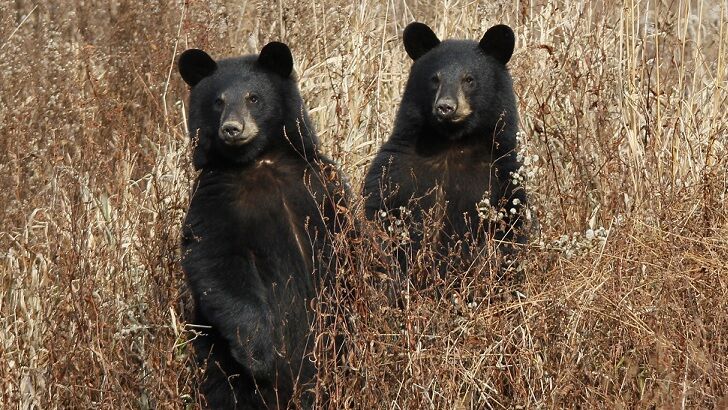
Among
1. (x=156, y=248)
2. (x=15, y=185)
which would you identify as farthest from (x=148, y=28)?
(x=156, y=248)

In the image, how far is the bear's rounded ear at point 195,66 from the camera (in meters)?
6.64

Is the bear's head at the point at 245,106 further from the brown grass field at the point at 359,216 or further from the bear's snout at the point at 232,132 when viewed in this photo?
the brown grass field at the point at 359,216

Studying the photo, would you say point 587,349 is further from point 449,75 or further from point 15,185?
point 15,185

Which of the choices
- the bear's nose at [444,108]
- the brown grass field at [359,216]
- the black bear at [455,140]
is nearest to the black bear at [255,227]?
the brown grass field at [359,216]

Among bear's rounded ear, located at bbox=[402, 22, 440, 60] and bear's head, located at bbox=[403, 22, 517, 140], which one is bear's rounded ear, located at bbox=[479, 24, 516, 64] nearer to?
bear's head, located at bbox=[403, 22, 517, 140]

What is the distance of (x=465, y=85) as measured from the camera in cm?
702

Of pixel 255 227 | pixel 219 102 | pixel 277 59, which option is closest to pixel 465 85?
pixel 277 59

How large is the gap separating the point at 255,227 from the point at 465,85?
145 cm

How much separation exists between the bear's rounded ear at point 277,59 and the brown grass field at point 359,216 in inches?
28.3

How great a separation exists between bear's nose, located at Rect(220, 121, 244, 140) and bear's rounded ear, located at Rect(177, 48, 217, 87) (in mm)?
482

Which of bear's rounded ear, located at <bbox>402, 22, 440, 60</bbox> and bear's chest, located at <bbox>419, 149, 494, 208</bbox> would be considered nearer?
bear's chest, located at <bbox>419, 149, 494, 208</bbox>

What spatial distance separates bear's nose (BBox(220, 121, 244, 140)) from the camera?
20.7ft

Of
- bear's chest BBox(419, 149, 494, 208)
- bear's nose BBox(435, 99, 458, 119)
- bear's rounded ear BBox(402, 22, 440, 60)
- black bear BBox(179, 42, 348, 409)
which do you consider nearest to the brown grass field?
black bear BBox(179, 42, 348, 409)

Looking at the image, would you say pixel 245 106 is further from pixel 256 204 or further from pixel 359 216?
pixel 359 216
